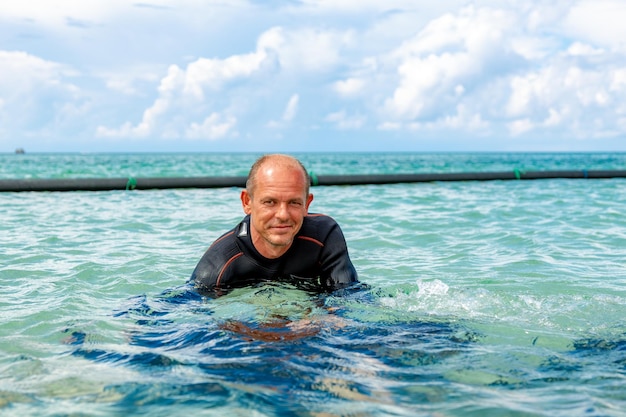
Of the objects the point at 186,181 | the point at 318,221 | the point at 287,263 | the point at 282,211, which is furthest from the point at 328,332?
the point at 186,181

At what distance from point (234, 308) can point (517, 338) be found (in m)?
1.59

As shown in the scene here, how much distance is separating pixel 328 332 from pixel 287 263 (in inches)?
33.2

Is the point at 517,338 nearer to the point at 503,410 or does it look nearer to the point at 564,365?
the point at 564,365

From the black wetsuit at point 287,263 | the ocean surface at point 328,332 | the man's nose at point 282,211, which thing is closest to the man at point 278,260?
the black wetsuit at point 287,263

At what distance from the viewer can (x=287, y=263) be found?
420cm

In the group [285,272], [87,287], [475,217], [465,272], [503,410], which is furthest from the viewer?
[475,217]

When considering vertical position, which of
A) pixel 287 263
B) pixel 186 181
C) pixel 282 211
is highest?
pixel 282 211

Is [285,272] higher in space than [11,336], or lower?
higher

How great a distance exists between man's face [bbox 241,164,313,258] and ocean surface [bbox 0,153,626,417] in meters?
0.45

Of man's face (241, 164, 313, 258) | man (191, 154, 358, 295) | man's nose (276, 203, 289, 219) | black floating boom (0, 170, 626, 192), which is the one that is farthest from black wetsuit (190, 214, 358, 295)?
black floating boom (0, 170, 626, 192)

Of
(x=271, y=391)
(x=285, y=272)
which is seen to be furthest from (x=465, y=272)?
(x=271, y=391)

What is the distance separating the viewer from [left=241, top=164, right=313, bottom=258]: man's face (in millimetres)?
3730

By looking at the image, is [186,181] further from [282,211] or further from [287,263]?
[282,211]

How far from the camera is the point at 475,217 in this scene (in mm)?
9844
